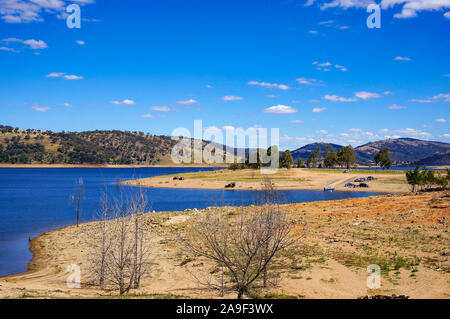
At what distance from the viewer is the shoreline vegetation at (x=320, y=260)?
16.1m

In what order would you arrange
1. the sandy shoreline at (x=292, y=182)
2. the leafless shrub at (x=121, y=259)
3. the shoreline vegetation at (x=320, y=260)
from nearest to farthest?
Answer: 1. the shoreline vegetation at (x=320, y=260)
2. the leafless shrub at (x=121, y=259)
3. the sandy shoreline at (x=292, y=182)

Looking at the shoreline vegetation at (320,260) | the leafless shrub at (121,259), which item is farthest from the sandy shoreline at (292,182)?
the leafless shrub at (121,259)

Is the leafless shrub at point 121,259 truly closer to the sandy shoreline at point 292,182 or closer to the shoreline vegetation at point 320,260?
the shoreline vegetation at point 320,260

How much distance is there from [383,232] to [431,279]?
11324 mm

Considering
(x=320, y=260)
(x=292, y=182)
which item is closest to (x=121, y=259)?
(x=320, y=260)

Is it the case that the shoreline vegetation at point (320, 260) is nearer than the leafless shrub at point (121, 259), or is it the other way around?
the shoreline vegetation at point (320, 260)

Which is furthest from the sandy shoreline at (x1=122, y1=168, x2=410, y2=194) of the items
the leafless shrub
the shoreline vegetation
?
the leafless shrub

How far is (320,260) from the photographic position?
20.9 m

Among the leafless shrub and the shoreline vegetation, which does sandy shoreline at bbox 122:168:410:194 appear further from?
the leafless shrub

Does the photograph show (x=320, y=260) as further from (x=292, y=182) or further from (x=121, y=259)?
(x=292, y=182)

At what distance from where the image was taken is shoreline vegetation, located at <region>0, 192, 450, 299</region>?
52.8ft

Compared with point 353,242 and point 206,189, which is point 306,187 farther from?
point 353,242
